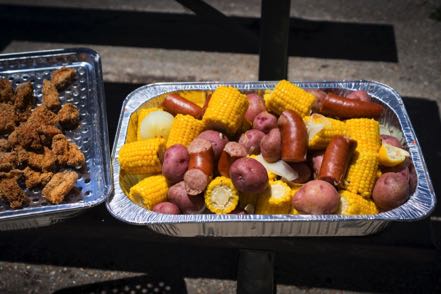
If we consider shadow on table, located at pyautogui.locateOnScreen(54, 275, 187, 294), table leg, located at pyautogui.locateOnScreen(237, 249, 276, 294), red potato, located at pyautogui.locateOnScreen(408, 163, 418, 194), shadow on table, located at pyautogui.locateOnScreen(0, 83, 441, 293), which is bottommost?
shadow on table, located at pyautogui.locateOnScreen(54, 275, 187, 294)

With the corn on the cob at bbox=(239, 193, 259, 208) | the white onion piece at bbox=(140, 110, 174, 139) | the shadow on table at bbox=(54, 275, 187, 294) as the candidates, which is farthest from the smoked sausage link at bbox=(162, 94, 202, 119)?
the shadow on table at bbox=(54, 275, 187, 294)

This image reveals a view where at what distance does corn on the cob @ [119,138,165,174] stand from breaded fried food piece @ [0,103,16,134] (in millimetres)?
709

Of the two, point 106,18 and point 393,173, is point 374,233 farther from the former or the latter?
point 106,18

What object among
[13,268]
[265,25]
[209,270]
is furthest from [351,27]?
[13,268]

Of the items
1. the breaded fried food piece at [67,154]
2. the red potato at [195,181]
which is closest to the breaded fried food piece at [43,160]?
the breaded fried food piece at [67,154]

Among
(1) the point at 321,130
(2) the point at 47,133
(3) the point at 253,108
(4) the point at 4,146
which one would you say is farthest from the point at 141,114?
(1) the point at 321,130

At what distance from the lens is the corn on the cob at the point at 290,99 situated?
7.19ft

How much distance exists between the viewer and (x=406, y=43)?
498 centimetres

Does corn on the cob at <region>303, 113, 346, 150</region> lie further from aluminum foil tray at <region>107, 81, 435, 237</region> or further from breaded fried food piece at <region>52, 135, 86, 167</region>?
breaded fried food piece at <region>52, 135, 86, 167</region>

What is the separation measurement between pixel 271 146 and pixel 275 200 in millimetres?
237

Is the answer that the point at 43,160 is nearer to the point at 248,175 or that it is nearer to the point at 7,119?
the point at 7,119

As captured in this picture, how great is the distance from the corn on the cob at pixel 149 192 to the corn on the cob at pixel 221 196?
0.21 meters

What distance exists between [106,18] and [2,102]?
321cm

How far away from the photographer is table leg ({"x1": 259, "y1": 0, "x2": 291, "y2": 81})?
3.13 meters
